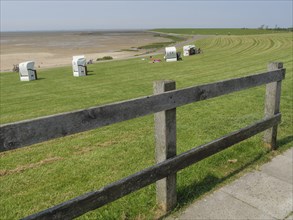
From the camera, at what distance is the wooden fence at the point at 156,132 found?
2371mm

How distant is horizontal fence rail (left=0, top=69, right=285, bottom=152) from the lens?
2.26m

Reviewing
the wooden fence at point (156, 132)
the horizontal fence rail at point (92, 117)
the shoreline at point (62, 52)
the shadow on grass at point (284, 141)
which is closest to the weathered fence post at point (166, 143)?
the wooden fence at point (156, 132)

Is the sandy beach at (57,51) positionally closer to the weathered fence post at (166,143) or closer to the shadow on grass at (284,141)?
the shadow on grass at (284,141)

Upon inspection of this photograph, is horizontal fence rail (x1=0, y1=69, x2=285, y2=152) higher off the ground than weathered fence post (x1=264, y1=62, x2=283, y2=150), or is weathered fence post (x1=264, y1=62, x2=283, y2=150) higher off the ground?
horizontal fence rail (x1=0, y1=69, x2=285, y2=152)

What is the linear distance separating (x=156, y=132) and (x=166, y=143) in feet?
0.57

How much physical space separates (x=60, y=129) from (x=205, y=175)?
2661 millimetres

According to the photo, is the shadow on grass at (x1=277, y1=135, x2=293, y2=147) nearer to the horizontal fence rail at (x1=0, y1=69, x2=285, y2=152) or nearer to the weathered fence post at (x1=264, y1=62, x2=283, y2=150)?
the weathered fence post at (x1=264, y1=62, x2=283, y2=150)

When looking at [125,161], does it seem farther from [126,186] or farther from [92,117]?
[92,117]

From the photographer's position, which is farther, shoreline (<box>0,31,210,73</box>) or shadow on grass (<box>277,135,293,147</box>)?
shoreline (<box>0,31,210,73</box>)

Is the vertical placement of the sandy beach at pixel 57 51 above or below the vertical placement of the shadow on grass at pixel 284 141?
below

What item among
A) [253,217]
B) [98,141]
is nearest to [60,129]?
[253,217]

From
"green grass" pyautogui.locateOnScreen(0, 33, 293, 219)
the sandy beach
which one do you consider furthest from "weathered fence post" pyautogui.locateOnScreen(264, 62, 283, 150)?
the sandy beach

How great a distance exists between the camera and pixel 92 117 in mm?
2693

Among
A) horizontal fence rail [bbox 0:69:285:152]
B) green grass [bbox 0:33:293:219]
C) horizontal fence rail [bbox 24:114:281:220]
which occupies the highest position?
horizontal fence rail [bbox 0:69:285:152]
